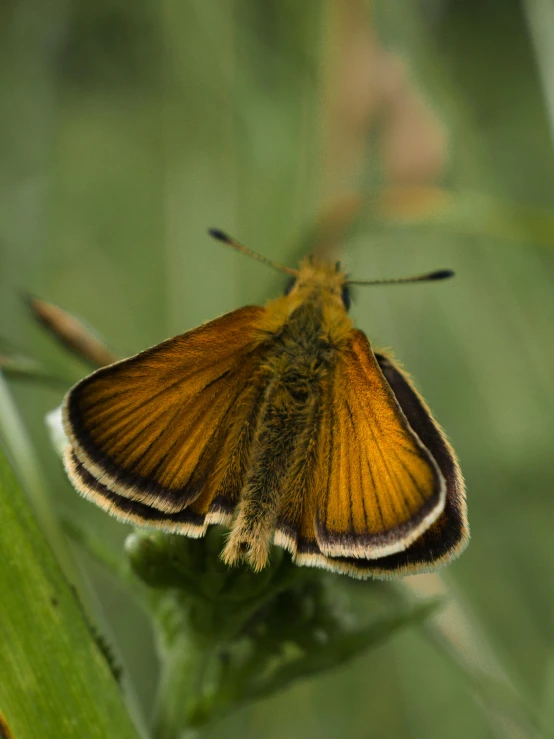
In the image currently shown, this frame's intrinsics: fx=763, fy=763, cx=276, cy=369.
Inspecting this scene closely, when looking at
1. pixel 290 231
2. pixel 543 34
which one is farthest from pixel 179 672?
pixel 543 34

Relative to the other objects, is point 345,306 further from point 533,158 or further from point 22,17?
point 533,158

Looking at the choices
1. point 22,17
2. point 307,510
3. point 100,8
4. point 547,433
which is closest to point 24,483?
point 307,510

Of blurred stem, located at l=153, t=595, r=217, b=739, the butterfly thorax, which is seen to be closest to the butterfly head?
the butterfly thorax

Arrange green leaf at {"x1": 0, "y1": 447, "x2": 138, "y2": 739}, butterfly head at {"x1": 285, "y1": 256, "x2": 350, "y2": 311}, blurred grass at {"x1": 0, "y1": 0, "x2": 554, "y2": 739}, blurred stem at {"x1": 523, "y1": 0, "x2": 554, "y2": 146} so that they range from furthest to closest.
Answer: blurred grass at {"x1": 0, "y1": 0, "x2": 554, "y2": 739}, blurred stem at {"x1": 523, "y1": 0, "x2": 554, "y2": 146}, butterfly head at {"x1": 285, "y1": 256, "x2": 350, "y2": 311}, green leaf at {"x1": 0, "y1": 447, "x2": 138, "y2": 739}

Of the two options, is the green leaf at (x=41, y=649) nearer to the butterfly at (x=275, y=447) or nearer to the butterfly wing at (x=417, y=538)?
the butterfly at (x=275, y=447)

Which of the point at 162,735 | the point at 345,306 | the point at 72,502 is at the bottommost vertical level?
the point at 72,502

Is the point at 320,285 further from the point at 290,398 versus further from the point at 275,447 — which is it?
the point at 275,447

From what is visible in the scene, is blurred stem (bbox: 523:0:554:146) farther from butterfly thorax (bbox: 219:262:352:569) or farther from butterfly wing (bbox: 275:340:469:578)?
butterfly wing (bbox: 275:340:469:578)
